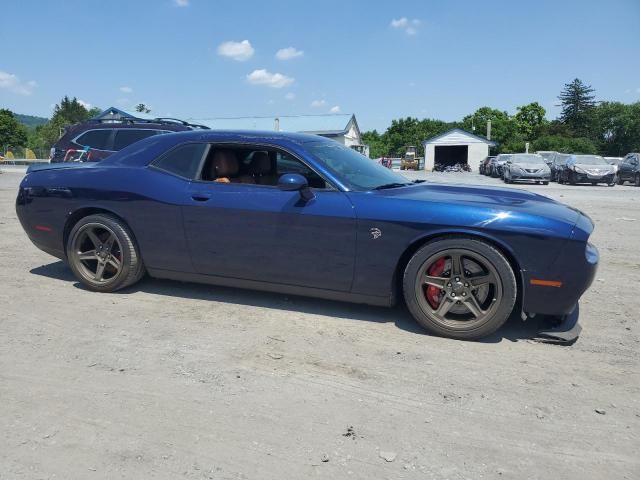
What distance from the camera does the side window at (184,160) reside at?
449cm

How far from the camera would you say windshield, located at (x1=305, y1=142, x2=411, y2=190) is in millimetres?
4133

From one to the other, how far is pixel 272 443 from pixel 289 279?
177 cm

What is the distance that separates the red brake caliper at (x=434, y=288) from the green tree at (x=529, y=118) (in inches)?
3504

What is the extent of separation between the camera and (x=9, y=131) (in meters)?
71.4

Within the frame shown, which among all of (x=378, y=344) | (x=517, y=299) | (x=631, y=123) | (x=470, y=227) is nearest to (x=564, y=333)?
(x=517, y=299)

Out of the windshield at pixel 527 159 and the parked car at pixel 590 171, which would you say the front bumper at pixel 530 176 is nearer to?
the windshield at pixel 527 159

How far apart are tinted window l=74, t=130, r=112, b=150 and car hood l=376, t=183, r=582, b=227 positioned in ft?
29.8

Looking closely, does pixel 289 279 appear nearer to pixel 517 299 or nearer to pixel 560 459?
pixel 517 299

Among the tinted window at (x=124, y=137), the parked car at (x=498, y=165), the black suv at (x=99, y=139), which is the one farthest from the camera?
the parked car at (x=498, y=165)

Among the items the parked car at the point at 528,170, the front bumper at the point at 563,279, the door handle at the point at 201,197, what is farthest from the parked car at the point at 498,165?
the door handle at the point at 201,197

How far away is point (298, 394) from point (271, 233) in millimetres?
1500

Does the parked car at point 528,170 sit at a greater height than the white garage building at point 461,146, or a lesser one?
lesser

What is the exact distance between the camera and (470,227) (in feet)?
11.7

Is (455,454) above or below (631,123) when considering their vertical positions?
below
